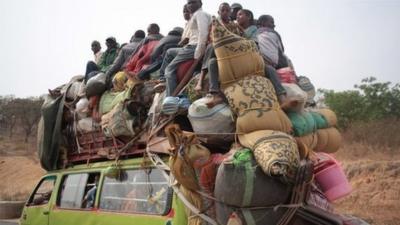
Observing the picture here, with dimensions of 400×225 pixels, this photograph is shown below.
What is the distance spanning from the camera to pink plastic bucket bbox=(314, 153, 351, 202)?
152 inches

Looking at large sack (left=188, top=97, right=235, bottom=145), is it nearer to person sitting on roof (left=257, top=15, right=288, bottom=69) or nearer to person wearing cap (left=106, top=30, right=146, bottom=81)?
person sitting on roof (left=257, top=15, right=288, bottom=69)

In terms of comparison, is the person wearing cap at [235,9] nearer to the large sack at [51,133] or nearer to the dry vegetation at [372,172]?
the large sack at [51,133]

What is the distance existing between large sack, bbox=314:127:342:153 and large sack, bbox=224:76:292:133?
2.58 feet

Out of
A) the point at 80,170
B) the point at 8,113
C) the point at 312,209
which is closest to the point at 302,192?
the point at 312,209

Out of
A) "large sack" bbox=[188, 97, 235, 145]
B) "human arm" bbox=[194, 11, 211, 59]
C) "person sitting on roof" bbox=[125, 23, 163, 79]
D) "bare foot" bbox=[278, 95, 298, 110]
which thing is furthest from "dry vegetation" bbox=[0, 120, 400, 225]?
"large sack" bbox=[188, 97, 235, 145]

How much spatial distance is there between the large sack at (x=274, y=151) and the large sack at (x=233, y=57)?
58 centimetres

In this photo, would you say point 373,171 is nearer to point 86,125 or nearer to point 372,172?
point 372,172

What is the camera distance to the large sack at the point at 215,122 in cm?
396

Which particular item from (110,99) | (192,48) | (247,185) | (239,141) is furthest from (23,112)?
(247,185)

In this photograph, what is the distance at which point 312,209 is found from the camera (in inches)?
138

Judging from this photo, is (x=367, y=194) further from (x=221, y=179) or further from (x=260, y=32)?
(x=221, y=179)

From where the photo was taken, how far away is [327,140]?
176 inches

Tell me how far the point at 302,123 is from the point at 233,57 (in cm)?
80

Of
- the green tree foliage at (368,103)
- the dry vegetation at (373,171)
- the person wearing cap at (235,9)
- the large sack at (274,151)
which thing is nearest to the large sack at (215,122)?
the large sack at (274,151)
